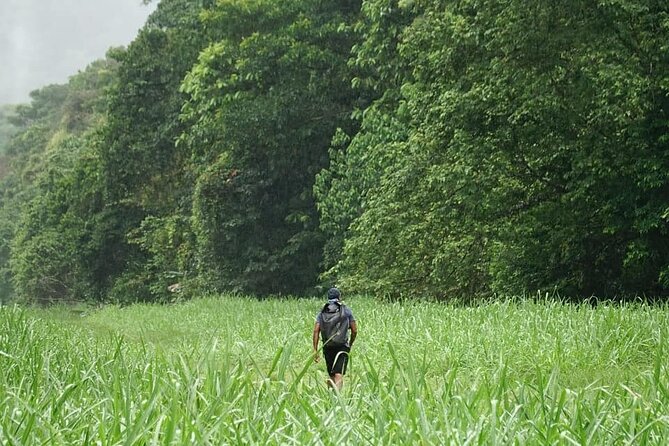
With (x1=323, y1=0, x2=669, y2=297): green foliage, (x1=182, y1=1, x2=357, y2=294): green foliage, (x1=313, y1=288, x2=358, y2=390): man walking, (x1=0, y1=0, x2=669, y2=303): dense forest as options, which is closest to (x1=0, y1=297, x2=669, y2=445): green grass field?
(x1=313, y1=288, x2=358, y2=390): man walking

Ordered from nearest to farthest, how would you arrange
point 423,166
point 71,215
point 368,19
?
1. point 423,166
2. point 368,19
3. point 71,215

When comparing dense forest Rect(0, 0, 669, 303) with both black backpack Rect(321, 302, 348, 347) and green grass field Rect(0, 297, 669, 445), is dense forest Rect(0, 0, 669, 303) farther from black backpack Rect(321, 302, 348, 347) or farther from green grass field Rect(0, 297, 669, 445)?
green grass field Rect(0, 297, 669, 445)

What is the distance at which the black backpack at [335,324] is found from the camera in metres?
7.54

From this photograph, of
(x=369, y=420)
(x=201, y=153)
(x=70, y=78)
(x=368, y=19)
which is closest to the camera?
(x=369, y=420)

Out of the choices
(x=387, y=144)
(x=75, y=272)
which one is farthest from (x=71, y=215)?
(x=387, y=144)

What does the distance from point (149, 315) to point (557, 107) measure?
10.9 meters

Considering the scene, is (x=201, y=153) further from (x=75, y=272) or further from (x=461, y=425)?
(x=461, y=425)

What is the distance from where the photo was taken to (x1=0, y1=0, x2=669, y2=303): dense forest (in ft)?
44.5

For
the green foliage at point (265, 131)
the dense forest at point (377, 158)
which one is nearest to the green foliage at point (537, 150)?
the dense forest at point (377, 158)

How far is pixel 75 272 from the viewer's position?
40688mm

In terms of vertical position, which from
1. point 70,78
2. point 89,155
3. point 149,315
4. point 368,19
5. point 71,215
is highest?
point 70,78

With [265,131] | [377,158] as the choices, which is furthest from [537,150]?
[265,131]

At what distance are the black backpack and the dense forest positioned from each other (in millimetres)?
6702

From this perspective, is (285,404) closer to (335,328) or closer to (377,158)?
(335,328)
